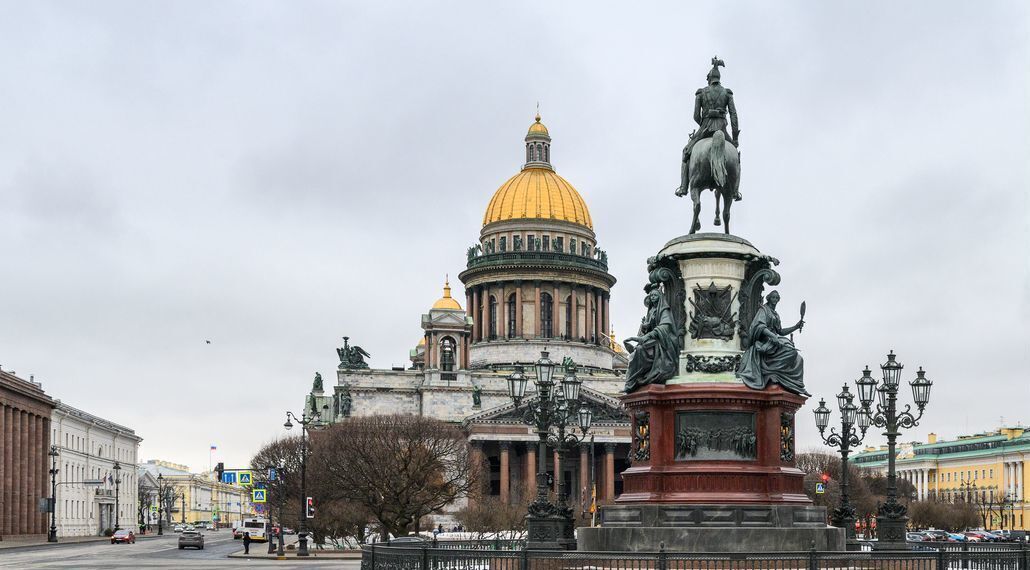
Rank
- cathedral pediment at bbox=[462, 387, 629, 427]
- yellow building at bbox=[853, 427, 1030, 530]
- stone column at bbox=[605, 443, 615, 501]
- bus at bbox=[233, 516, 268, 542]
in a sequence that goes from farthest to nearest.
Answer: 1. yellow building at bbox=[853, 427, 1030, 530]
2. cathedral pediment at bbox=[462, 387, 629, 427]
3. stone column at bbox=[605, 443, 615, 501]
4. bus at bbox=[233, 516, 268, 542]

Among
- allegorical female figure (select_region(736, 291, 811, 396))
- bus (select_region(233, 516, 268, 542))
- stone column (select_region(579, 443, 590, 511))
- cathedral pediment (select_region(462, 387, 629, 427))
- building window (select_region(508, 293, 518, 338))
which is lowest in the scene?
bus (select_region(233, 516, 268, 542))

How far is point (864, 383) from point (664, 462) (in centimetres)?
1474

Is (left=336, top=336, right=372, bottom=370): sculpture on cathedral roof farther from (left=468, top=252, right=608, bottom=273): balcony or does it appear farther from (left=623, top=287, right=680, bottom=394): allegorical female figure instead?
(left=623, top=287, right=680, bottom=394): allegorical female figure

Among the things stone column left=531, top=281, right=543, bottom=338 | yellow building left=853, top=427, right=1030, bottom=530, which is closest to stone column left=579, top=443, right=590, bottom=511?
stone column left=531, top=281, right=543, bottom=338

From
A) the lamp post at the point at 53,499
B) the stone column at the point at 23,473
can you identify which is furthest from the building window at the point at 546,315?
the stone column at the point at 23,473

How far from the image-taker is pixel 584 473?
423ft

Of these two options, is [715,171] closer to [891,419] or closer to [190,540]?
[891,419]

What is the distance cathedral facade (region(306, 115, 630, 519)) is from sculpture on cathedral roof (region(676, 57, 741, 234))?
323ft

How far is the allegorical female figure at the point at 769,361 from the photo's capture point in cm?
2828

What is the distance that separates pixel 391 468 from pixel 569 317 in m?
68.9

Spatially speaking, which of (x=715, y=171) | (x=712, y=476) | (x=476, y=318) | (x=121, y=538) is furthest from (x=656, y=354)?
(x=476, y=318)

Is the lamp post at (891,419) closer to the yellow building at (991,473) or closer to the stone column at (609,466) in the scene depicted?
the stone column at (609,466)

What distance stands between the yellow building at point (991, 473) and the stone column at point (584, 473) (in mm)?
50517

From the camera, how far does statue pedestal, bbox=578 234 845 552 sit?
2725 cm
